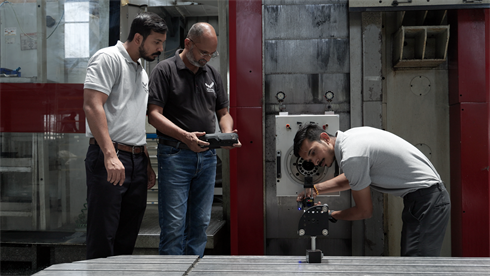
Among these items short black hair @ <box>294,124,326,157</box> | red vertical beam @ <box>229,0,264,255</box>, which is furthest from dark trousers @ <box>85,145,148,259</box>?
red vertical beam @ <box>229,0,264,255</box>

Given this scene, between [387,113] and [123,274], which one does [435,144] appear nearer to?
→ [387,113]

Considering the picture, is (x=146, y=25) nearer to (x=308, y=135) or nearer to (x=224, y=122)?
(x=224, y=122)

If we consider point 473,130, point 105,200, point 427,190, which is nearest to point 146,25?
point 105,200

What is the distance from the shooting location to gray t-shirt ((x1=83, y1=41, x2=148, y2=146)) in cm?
188

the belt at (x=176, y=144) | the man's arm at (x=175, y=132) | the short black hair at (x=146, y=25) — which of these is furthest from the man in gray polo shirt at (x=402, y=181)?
the short black hair at (x=146, y=25)

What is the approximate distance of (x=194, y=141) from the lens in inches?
85.8

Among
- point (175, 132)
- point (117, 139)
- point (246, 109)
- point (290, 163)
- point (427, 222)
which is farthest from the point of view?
point (246, 109)

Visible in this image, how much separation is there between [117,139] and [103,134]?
144 mm

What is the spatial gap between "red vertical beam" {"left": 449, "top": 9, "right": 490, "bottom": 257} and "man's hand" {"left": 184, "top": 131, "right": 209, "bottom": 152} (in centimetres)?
264

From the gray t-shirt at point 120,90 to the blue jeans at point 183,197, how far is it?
0.98 feet

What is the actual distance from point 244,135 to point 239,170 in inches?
14.2

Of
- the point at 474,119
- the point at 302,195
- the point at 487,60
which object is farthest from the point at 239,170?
the point at 487,60

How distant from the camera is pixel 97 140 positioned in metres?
1.82

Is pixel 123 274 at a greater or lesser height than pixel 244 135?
lesser
